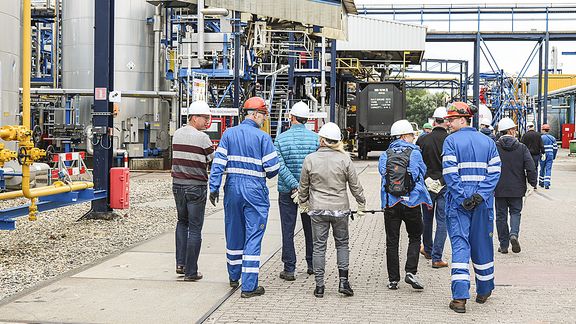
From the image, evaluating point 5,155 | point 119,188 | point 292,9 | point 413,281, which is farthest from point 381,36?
point 413,281

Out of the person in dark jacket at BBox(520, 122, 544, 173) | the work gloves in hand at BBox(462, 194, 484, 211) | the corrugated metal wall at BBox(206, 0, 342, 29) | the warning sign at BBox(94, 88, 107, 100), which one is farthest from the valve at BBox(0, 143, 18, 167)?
the person in dark jacket at BBox(520, 122, 544, 173)

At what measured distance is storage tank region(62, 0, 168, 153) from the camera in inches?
1025

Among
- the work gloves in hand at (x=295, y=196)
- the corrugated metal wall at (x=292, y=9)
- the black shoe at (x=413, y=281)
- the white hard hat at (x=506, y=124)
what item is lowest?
the black shoe at (x=413, y=281)

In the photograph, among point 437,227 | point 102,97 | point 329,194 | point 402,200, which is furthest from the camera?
point 102,97

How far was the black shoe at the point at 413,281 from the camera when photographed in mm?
7620

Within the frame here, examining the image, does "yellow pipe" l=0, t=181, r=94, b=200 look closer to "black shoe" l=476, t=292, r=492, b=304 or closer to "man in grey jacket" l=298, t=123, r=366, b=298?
"man in grey jacket" l=298, t=123, r=366, b=298

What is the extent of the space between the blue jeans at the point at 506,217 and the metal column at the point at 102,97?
6501 mm

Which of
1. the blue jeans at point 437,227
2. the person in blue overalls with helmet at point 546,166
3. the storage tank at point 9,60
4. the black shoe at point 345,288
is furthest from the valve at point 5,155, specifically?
the person in blue overalls with helmet at point 546,166

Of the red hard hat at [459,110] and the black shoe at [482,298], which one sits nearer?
the black shoe at [482,298]

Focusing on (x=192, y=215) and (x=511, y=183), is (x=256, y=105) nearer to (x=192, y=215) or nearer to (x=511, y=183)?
(x=192, y=215)

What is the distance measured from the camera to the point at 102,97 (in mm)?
12562

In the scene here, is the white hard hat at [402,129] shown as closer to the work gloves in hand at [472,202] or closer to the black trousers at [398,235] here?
the black trousers at [398,235]

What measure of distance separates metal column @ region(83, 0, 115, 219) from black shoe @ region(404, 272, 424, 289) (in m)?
6.61

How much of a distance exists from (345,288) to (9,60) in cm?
1100
